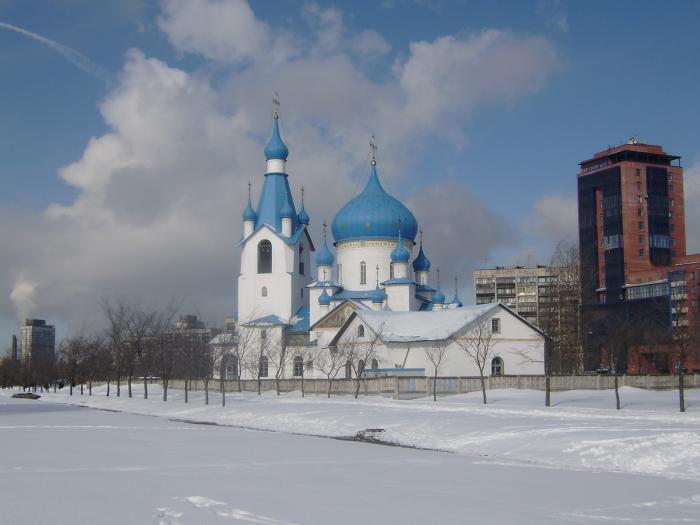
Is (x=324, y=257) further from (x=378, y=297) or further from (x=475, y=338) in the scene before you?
(x=475, y=338)

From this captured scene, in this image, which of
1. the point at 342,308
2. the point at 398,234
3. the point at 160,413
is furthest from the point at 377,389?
the point at 398,234

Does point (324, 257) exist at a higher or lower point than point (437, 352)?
higher

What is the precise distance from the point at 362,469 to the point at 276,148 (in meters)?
60.0

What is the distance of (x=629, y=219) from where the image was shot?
4149 inches

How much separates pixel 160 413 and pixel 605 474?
1095 inches

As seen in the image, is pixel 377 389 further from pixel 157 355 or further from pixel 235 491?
pixel 235 491

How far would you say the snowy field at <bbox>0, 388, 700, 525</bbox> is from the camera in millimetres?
13234

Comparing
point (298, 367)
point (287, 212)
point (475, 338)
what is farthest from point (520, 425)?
point (287, 212)

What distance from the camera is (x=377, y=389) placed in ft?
159

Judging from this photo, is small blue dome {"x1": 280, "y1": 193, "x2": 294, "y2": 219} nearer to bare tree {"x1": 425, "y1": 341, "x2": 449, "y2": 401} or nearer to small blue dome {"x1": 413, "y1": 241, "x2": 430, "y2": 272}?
small blue dome {"x1": 413, "y1": 241, "x2": 430, "y2": 272}

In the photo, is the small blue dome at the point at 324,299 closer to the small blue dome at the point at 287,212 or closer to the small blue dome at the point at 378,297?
the small blue dome at the point at 378,297

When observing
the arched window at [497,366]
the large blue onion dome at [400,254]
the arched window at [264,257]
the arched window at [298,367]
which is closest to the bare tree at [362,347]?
the arched window at [497,366]

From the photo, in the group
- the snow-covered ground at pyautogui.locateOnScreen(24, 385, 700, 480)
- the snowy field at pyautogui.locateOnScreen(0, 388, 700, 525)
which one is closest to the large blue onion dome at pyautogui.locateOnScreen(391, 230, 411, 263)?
the snow-covered ground at pyautogui.locateOnScreen(24, 385, 700, 480)

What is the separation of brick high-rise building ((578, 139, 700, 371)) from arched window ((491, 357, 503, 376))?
4552 centimetres
